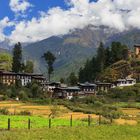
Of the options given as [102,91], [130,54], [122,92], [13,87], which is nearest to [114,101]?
[122,92]

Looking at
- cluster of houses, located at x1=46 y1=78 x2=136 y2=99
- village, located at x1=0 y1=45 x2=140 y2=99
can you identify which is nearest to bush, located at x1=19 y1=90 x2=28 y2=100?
village, located at x1=0 y1=45 x2=140 y2=99

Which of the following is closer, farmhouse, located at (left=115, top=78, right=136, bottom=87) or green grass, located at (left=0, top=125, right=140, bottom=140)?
green grass, located at (left=0, top=125, right=140, bottom=140)

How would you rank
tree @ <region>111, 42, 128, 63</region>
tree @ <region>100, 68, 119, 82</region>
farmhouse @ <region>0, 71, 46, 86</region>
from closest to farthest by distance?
farmhouse @ <region>0, 71, 46, 86</region> < tree @ <region>100, 68, 119, 82</region> < tree @ <region>111, 42, 128, 63</region>

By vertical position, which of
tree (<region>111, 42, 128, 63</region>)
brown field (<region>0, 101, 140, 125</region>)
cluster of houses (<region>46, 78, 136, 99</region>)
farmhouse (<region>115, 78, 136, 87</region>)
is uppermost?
tree (<region>111, 42, 128, 63</region>)

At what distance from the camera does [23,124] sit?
48.1m

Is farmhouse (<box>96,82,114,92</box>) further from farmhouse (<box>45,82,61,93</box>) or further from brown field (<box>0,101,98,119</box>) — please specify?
brown field (<box>0,101,98,119</box>)

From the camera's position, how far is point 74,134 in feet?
133

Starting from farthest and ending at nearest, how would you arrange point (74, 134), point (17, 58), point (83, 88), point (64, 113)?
point (83, 88), point (17, 58), point (64, 113), point (74, 134)

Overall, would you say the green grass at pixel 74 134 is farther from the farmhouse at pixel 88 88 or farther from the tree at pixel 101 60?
the tree at pixel 101 60

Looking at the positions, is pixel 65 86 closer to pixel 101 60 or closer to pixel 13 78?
pixel 13 78

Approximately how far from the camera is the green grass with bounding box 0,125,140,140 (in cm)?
3788

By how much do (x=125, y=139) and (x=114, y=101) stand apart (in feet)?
245

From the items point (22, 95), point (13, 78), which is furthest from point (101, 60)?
point (22, 95)

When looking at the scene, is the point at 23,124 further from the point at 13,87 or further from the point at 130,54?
the point at 130,54
